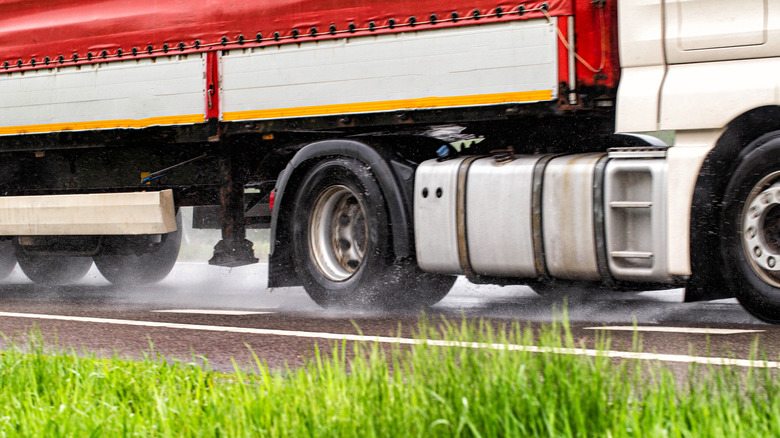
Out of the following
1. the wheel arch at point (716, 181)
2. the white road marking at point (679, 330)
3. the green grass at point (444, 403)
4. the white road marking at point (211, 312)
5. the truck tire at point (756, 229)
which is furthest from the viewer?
the white road marking at point (211, 312)

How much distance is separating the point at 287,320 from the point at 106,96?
322 cm

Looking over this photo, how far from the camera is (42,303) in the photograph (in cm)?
964

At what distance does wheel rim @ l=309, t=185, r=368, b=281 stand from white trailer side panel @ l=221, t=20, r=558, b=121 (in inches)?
30.9

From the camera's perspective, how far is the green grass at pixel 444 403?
305 centimetres

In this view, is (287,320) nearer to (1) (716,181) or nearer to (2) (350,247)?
(2) (350,247)

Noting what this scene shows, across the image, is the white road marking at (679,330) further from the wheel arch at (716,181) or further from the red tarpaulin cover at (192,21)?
the red tarpaulin cover at (192,21)

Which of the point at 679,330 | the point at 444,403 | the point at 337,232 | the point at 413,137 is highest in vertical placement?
the point at 413,137

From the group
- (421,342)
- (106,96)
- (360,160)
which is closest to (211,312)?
(360,160)

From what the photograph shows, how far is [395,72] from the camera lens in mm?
7582

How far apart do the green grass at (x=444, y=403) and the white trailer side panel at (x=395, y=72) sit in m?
3.37

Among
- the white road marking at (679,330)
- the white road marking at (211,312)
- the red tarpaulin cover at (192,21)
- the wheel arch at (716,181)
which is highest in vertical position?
the red tarpaulin cover at (192,21)

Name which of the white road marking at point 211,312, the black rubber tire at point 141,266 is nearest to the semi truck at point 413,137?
the white road marking at point 211,312

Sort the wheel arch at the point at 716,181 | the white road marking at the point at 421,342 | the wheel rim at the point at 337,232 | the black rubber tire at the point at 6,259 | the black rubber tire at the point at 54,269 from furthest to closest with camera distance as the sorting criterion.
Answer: the black rubber tire at the point at 6,259 < the black rubber tire at the point at 54,269 < the wheel rim at the point at 337,232 < the wheel arch at the point at 716,181 < the white road marking at the point at 421,342

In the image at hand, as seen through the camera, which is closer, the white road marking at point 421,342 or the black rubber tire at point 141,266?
the white road marking at point 421,342
